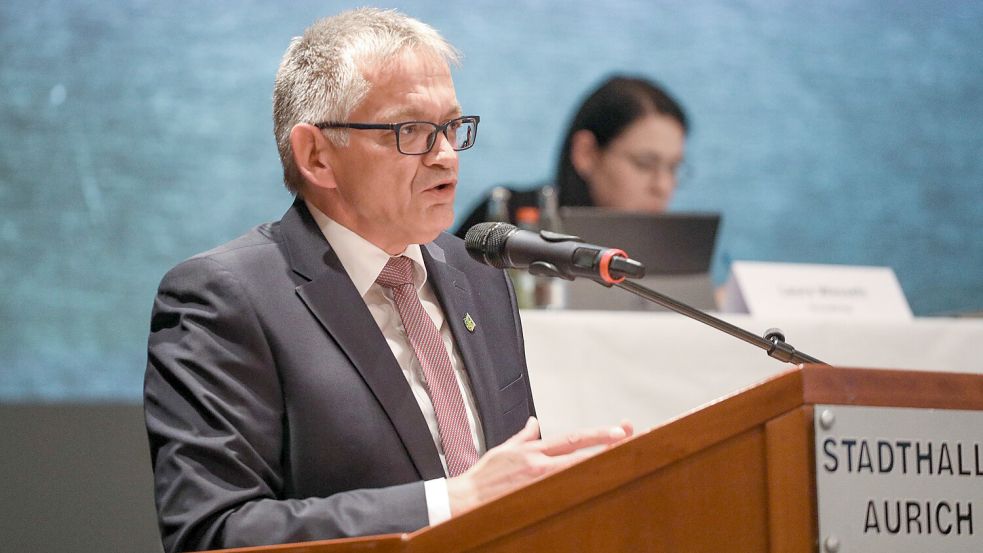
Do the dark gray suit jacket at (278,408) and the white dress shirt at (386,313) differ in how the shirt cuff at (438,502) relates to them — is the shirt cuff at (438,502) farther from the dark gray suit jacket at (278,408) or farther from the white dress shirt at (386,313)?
the white dress shirt at (386,313)

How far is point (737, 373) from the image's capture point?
3125mm

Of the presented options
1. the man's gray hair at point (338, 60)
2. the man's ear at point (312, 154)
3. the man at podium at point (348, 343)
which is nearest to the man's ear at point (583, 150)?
the man at podium at point (348, 343)

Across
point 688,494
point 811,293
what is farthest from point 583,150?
point 688,494

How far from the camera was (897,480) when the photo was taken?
4.33 ft

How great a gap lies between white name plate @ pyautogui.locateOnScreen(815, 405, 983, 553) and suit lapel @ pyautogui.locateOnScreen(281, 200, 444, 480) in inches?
29.3

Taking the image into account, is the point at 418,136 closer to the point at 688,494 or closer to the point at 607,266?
the point at 607,266

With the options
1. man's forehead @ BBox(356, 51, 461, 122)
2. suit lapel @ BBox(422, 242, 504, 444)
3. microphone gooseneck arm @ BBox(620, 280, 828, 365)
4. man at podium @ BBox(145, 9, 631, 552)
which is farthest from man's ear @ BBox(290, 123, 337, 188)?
microphone gooseneck arm @ BBox(620, 280, 828, 365)

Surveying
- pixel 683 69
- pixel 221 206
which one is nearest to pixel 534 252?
pixel 221 206

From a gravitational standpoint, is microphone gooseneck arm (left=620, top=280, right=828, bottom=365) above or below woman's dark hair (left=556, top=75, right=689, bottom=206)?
below

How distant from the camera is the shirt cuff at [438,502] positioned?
151 centimetres

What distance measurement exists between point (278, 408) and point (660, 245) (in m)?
2.11

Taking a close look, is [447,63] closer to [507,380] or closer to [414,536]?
[507,380]

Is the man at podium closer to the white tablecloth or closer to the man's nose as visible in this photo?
the man's nose

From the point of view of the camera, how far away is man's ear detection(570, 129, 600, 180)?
180 inches
